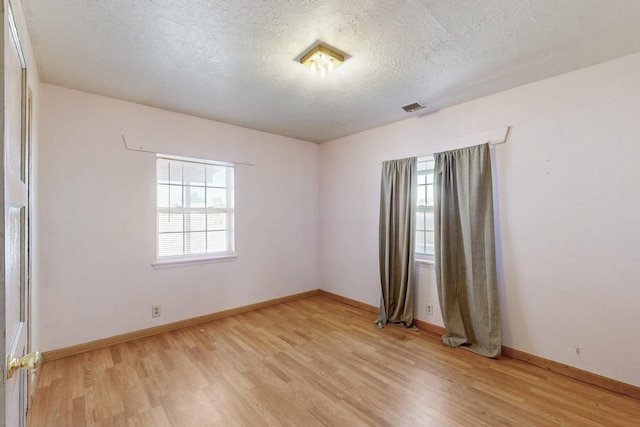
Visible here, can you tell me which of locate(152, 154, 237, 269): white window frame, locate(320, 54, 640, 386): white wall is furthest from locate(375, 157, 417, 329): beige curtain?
locate(152, 154, 237, 269): white window frame

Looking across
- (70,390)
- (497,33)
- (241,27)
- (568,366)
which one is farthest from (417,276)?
(70,390)

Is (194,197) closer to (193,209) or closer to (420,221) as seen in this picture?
(193,209)

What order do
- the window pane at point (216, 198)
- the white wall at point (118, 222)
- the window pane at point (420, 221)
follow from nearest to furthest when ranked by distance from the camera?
the white wall at point (118, 222) → the window pane at point (420, 221) → the window pane at point (216, 198)

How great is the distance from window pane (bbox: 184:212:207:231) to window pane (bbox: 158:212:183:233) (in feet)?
0.23

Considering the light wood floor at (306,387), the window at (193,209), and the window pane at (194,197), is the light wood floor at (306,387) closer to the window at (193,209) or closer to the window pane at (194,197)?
the window at (193,209)

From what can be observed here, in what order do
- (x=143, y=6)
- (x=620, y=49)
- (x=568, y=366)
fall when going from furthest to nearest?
(x=568, y=366), (x=620, y=49), (x=143, y=6)

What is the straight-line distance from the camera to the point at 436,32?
178 centimetres

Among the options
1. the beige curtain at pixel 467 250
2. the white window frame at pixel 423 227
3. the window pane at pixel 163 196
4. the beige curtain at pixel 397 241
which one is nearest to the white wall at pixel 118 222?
the window pane at pixel 163 196

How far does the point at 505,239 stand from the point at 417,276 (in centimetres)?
102

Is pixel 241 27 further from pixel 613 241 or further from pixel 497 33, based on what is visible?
pixel 613 241

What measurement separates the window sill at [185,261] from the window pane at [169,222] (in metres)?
0.36

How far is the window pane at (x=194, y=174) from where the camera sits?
11.1 ft

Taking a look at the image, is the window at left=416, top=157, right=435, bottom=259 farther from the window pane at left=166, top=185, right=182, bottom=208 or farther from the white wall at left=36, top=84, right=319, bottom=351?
the window pane at left=166, top=185, right=182, bottom=208

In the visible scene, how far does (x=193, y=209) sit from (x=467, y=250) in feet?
10.2
